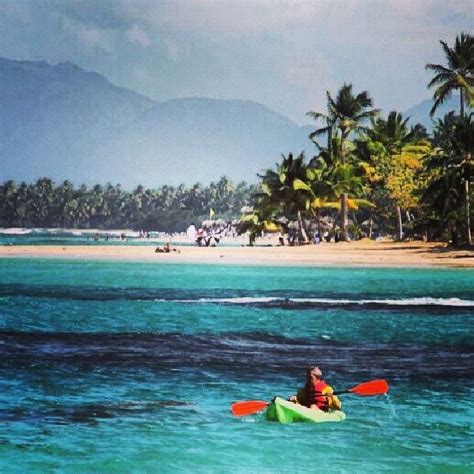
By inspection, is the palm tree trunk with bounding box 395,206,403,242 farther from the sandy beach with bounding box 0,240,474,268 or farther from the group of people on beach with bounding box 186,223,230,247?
the group of people on beach with bounding box 186,223,230,247

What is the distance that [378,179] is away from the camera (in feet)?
39.6

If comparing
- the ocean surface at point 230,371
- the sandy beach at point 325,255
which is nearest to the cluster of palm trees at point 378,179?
the sandy beach at point 325,255

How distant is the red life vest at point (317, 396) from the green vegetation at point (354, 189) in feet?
14.1

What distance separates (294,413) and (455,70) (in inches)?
178

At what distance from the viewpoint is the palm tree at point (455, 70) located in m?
7.54

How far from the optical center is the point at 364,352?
6.26 meters

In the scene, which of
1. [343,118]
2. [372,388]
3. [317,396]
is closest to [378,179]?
[343,118]

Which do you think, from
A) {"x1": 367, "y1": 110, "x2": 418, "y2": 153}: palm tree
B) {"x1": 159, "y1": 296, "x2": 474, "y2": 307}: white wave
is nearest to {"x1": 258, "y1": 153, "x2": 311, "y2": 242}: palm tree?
{"x1": 367, "y1": 110, "x2": 418, "y2": 153}: palm tree

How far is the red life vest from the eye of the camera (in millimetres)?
4496

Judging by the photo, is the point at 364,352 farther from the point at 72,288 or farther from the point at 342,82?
the point at 72,288

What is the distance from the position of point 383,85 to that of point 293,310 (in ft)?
6.00

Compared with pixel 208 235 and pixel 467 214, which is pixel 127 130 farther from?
pixel 208 235

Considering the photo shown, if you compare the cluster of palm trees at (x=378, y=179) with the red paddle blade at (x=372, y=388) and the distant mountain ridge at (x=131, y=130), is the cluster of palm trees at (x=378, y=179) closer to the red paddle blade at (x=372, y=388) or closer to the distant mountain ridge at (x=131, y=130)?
the distant mountain ridge at (x=131, y=130)

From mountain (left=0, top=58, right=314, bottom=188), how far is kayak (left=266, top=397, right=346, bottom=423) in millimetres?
3610
